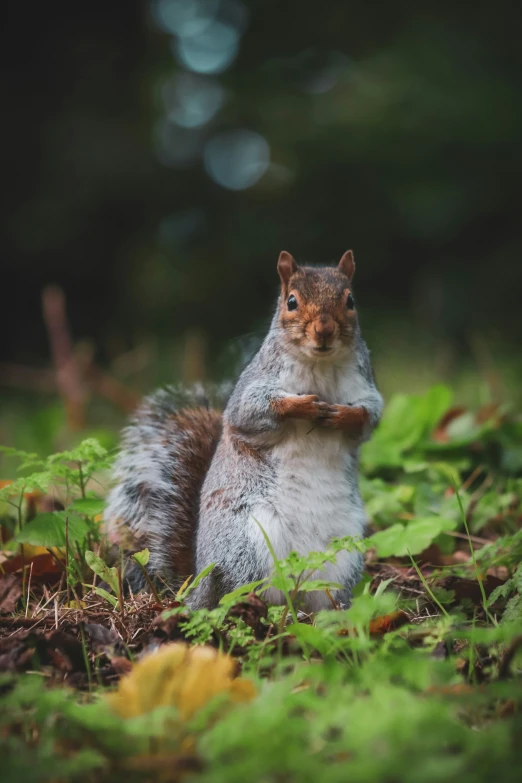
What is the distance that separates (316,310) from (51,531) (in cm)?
66

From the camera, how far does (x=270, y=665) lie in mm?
1167

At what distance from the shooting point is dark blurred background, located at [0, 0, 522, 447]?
237 inches

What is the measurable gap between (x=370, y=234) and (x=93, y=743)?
623cm

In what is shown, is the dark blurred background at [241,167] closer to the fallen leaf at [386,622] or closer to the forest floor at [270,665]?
the forest floor at [270,665]

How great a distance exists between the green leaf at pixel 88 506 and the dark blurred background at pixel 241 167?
3.51 metres

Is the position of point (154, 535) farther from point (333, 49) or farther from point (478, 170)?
point (333, 49)

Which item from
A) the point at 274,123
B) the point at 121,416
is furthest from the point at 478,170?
the point at 121,416

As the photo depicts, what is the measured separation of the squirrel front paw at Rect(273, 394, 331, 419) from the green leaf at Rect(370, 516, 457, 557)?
319mm

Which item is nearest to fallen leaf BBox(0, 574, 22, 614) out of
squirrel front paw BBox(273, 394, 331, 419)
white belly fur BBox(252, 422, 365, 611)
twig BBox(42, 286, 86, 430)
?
white belly fur BBox(252, 422, 365, 611)

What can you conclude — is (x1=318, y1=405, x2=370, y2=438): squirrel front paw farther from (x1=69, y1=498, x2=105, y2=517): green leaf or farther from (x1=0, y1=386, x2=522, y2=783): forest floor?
(x1=69, y1=498, x2=105, y2=517): green leaf

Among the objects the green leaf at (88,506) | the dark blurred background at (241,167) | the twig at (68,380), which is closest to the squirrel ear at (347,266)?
the green leaf at (88,506)

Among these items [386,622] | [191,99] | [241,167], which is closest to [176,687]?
[386,622]

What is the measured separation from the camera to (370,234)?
6.74 meters

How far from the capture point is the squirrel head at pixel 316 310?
4.94ft
